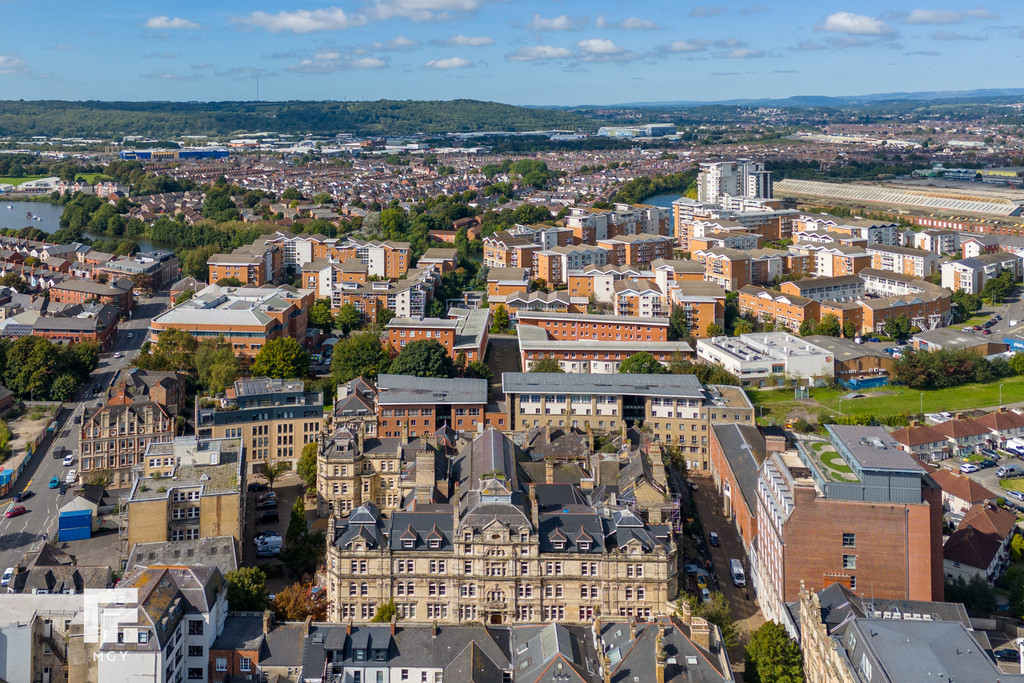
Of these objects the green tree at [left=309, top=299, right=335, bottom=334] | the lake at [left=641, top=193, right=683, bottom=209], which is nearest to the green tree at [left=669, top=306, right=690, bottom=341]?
the green tree at [left=309, top=299, right=335, bottom=334]

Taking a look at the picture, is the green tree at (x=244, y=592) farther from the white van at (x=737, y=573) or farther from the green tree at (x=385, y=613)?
the white van at (x=737, y=573)

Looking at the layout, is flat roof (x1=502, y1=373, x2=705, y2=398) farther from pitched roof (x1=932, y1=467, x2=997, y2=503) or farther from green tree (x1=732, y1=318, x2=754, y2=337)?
green tree (x1=732, y1=318, x2=754, y2=337)

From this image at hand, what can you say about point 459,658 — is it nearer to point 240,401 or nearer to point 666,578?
point 666,578

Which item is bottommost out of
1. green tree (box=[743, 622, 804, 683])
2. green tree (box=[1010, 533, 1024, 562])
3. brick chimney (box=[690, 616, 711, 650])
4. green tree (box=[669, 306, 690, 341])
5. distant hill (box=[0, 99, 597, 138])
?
green tree (box=[1010, 533, 1024, 562])

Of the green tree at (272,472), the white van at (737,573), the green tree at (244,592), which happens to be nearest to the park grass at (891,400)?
the white van at (737,573)

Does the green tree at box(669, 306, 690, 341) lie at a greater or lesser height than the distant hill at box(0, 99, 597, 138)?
Result: lesser

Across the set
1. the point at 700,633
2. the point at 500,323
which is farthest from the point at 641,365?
the point at 700,633

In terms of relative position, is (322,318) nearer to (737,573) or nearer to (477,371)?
(477,371)
